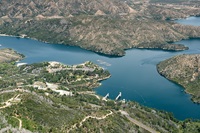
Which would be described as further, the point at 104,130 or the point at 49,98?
the point at 49,98

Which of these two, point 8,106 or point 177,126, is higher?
point 8,106

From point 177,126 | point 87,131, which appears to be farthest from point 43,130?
point 177,126

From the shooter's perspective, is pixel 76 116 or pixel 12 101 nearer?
pixel 76 116

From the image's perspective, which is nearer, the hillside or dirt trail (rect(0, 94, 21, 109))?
the hillside

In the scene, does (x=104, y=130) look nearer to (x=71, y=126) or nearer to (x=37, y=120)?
(x=71, y=126)

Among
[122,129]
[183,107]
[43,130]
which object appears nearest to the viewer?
[43,130]

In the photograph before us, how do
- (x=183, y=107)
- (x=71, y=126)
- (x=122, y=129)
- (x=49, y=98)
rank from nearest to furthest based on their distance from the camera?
(x=71, y=126), (x=122, y=129), (x=49, y=98), (x=183, y=107)

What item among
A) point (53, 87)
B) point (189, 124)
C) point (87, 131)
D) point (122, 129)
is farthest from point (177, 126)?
point (53, 87)

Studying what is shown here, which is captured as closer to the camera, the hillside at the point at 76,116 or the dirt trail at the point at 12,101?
the hillside at the point at 76,116

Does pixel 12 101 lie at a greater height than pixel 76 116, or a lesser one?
greater
